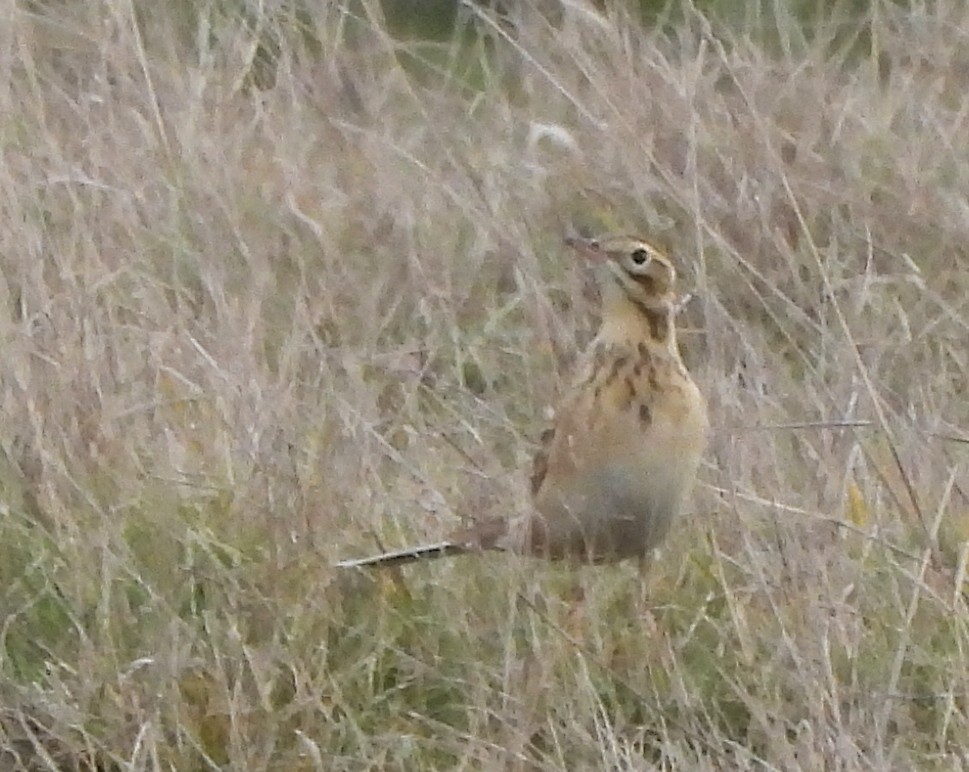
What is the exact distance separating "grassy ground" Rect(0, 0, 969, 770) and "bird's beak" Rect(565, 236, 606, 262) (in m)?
0.25

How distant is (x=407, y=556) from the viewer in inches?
131

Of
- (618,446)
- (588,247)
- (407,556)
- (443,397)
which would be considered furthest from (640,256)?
(443,397)

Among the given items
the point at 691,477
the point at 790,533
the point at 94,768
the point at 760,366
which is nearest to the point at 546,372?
the point at 760,366

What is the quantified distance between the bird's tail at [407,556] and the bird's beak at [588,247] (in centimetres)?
47

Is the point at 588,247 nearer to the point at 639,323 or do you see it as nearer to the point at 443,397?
the point at 639,323

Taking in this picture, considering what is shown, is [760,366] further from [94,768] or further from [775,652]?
[94,768]

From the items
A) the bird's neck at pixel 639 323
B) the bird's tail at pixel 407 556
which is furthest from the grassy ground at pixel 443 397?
the bird's neck at pixel 639 323

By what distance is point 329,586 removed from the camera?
329cm

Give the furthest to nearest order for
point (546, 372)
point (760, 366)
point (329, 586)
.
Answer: point (546, 372) < point (760, 366) < point (329, 586)

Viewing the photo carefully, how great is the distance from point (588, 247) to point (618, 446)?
0.30 meters

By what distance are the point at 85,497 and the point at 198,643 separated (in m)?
0.35

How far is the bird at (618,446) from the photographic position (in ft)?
10.8

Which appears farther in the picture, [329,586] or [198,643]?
[329,586]

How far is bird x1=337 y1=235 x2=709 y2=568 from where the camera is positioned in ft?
10.8
